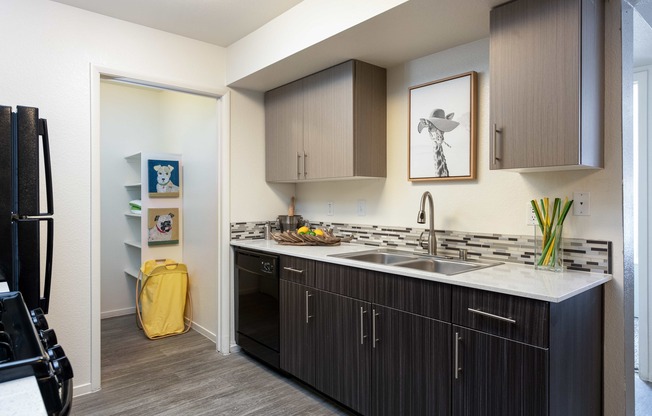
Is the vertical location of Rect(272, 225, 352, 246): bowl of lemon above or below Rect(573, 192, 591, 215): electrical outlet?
below

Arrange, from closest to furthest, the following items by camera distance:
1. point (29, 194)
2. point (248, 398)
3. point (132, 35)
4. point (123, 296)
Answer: point (29, 194)
point (248, 398)
point (132, 35)
point (123, 296)

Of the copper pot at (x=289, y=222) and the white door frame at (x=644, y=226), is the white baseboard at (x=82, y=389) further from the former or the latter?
the white door frame at (x=644, y=226)

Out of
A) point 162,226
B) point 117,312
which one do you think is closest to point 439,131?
point 162,226

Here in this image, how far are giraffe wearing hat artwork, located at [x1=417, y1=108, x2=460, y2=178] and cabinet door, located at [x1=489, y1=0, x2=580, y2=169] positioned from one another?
21.4 inches

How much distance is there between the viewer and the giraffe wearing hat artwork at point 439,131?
248cm

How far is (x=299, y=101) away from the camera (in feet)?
10.2

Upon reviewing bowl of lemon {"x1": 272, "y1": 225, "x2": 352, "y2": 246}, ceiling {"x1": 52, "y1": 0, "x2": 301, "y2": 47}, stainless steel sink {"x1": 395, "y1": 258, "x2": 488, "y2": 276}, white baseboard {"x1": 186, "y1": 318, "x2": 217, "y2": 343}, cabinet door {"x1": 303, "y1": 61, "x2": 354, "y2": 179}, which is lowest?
white baseboard {"x1": 186, "y1": 318, "x2": 217, "y2": 343}

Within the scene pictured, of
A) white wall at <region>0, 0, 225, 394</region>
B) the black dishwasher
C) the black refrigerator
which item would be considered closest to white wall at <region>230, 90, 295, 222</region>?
the black dishwasher

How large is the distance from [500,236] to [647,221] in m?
1.21

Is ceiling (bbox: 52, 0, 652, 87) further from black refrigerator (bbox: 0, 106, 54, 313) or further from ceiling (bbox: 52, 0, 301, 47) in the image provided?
black refrigerator (bbox: 0, 106, 54, 313)

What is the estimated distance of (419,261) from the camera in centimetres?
244

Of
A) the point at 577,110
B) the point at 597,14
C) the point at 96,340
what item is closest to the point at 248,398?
the point at 96,340

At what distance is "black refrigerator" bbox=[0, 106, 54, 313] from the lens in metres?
1.53

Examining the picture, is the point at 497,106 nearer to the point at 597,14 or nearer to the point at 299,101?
the point at 597,14
